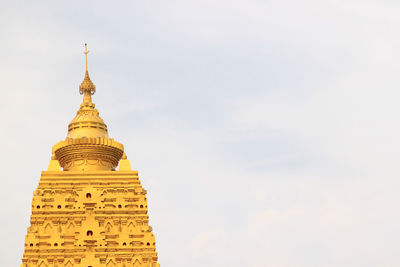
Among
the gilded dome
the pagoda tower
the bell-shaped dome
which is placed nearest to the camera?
the pagoda tower

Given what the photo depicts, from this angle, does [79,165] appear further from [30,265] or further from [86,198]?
[30,265]

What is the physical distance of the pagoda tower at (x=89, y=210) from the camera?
84375 millimetres

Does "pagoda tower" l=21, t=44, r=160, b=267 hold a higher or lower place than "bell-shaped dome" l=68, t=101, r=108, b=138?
lower

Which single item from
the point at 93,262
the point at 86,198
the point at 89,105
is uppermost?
the point at 89,105

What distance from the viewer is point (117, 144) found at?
296 ft

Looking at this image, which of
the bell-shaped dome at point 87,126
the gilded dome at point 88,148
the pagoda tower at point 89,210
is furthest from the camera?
the bell-shaped dome at point 87,126

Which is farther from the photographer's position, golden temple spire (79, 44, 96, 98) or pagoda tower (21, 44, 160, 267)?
golden temple spire (79, 44, 96, 98)

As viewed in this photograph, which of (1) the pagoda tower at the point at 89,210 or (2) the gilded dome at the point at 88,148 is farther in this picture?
(2) the gilded dome at the point at 88,148

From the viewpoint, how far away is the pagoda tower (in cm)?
8438

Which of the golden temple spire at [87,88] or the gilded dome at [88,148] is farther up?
the golden temple spire at [87,88]

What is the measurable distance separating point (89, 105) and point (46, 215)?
1097cm

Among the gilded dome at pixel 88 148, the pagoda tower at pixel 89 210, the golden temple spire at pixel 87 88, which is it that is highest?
the golden temple spire at pixel 87 88

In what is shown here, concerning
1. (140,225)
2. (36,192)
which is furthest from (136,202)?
(36,192)

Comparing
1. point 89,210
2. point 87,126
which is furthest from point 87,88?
point 89,210
